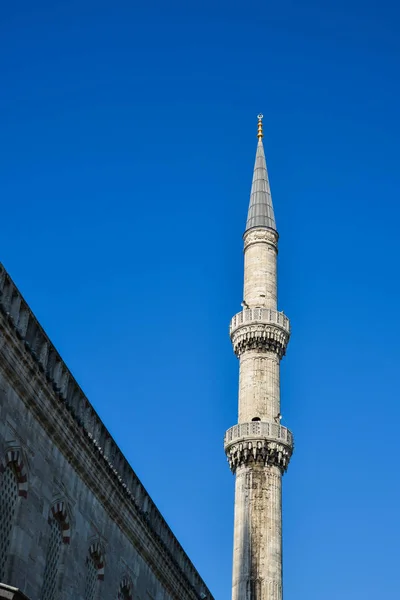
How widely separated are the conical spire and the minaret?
54 mm

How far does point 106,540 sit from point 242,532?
15.2 metres

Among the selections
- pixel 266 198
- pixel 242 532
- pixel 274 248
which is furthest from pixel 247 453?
pixel 266 198

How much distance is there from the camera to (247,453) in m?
33.3

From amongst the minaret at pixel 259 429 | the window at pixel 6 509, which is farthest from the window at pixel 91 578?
the minaret at pixel 259 429

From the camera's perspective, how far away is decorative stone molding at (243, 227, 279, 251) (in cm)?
3791

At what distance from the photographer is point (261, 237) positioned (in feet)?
124

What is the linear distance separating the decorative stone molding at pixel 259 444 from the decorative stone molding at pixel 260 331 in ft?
11.2

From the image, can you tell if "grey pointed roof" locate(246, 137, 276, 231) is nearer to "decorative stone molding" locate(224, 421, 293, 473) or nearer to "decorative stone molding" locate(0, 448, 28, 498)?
"decorative stone molding" locate(224, 421, 293, 473)

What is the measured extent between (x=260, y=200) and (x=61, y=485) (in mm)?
25496

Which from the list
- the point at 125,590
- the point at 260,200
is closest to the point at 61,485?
the point at 125,590

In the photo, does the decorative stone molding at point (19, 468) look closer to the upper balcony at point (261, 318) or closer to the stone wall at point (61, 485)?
the stone wall at point (61, 485)

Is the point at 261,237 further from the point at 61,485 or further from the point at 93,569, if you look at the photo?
the point at 61,485

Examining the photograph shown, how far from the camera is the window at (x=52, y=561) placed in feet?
48.9

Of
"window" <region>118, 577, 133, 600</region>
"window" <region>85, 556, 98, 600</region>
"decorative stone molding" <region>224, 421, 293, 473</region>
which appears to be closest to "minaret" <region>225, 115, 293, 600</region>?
"decorative stone molding" <region>224, 421, 293, 473</region>
